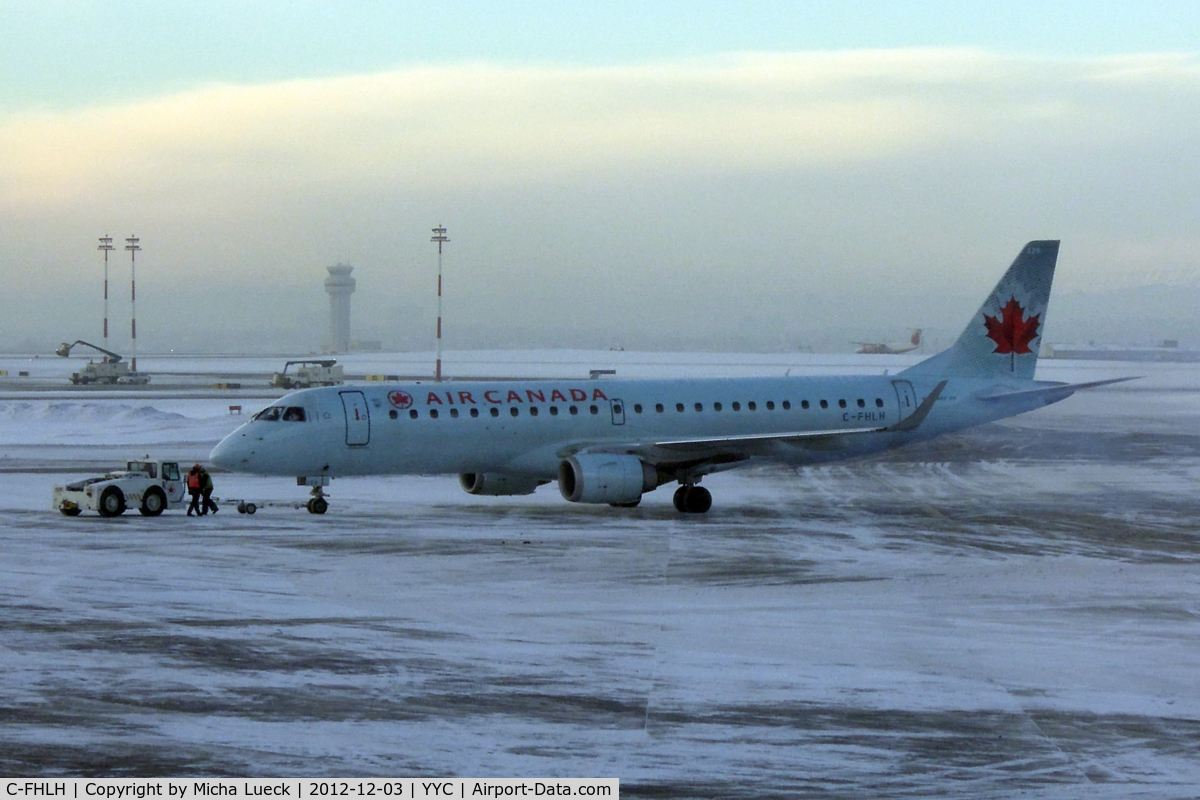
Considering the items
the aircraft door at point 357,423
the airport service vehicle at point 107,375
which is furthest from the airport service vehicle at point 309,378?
the aircraft door at point 357,423

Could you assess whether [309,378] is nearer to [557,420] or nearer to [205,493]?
[205,493]

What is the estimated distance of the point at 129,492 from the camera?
3753 cm

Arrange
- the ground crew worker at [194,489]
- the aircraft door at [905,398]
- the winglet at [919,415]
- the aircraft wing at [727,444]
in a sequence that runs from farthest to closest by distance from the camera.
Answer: the aircraft door at [905,398] → the winglet at [919,415] → the aircraft wing at [727,444] → the ground crew worker at [194,489]

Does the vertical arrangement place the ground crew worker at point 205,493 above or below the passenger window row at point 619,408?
below

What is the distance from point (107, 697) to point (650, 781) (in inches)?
290

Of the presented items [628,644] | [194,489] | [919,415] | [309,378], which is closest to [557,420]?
[194,489]

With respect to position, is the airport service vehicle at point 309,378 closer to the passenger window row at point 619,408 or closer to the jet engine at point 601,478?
the passenger window row at point 619,408

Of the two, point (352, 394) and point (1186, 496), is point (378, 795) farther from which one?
point (1186, 496)

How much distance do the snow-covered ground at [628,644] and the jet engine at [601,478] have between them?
790 mm

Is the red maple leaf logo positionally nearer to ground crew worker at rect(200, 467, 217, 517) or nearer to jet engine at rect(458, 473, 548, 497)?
jet engine at rect(458, 473, 548, 497)

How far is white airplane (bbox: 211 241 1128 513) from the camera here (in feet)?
121

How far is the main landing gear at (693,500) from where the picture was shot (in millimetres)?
38281

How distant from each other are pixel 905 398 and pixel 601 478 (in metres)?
10.8

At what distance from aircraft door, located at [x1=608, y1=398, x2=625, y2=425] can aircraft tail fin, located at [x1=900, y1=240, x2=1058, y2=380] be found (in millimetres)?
9968
